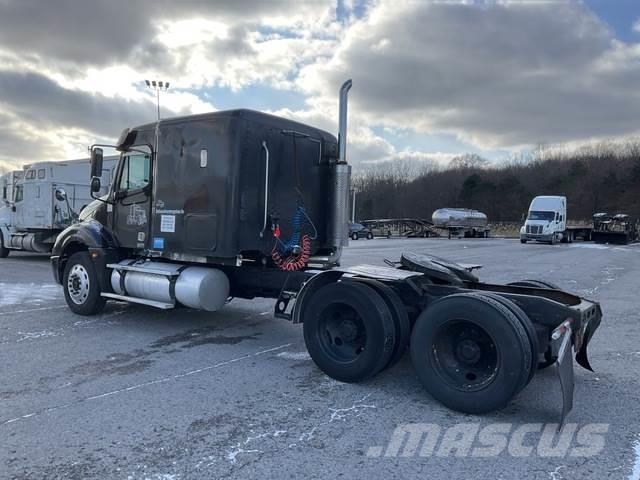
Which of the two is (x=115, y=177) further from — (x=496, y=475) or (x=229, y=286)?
(x=496, y=475)

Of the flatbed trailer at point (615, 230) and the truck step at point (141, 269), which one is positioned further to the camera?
the flatbed trailer at point (615, 230)

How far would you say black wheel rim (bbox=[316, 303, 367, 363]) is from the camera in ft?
16.9

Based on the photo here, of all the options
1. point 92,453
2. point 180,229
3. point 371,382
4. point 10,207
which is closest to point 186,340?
point 180,229

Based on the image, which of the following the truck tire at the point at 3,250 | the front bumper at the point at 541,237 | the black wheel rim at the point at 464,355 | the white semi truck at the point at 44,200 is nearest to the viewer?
the black wheel rim at the point at 464,355

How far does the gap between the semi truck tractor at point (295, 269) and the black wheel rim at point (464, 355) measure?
0.01m

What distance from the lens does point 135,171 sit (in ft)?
25.1

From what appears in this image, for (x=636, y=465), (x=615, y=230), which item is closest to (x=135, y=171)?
(x=636, y=465)

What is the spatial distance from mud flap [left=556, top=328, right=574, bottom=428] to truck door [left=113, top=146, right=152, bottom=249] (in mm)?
5622

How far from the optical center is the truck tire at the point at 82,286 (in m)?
7.85

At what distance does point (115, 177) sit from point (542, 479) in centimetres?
697

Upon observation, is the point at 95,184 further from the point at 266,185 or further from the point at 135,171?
the point at 266,185

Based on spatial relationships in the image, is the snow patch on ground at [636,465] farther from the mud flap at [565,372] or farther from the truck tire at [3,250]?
the truck tire at [3,250]

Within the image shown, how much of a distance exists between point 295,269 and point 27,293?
6526 millimetres

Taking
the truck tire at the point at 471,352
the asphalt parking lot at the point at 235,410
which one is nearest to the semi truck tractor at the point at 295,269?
the truck tire at the point at 471,352
